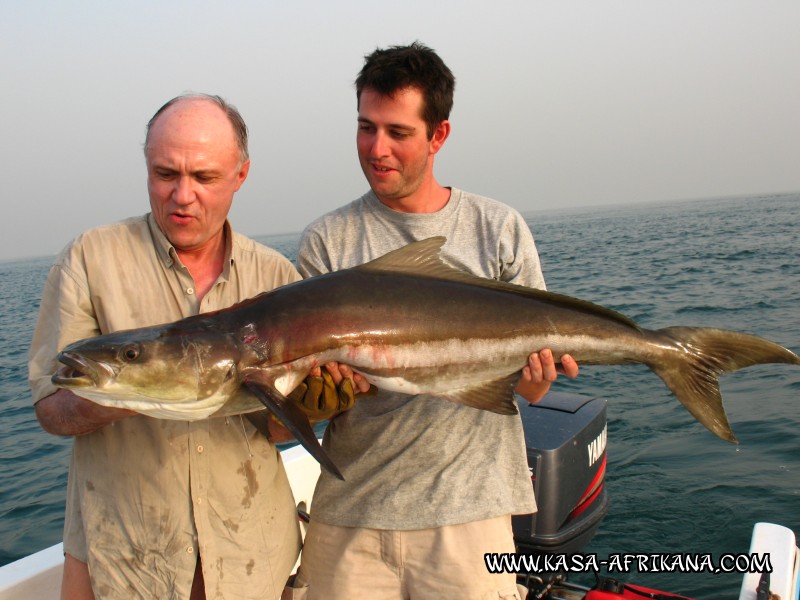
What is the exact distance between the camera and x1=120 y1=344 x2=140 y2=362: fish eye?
8.73 ft

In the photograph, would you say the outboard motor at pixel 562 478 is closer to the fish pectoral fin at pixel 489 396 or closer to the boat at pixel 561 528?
the boat at pixel 561 528

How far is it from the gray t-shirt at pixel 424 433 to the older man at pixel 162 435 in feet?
1.49

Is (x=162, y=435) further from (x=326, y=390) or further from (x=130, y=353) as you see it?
(x=326, y=390)

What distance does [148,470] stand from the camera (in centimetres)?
282

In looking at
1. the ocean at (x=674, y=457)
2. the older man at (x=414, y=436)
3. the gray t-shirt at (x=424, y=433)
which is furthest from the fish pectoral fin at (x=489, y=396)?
the ocean at (x=674, y=457)

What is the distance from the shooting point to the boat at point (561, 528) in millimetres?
3801

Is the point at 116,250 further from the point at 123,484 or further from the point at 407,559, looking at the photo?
the point at 407,559

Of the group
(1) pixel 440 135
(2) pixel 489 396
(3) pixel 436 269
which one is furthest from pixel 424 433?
(1) pixel 440 135

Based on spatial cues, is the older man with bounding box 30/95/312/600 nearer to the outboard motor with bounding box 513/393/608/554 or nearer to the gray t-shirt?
the gray t-shirt

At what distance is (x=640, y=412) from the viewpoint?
373 inches

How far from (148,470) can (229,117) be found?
1.61 meters

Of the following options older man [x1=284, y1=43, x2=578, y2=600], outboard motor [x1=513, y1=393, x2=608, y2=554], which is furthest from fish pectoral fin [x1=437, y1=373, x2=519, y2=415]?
outboard motor [x1=513, y1=393, x2=608, y2=554]

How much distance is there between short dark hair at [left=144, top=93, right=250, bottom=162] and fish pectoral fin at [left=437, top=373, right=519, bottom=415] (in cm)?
151

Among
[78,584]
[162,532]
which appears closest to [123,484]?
[162,532]
